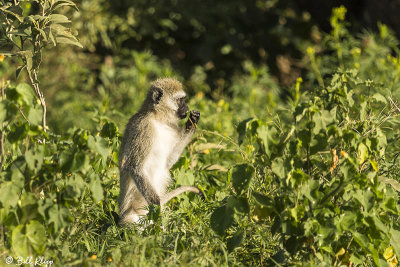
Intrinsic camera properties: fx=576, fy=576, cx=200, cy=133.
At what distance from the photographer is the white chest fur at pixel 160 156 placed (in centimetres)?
519

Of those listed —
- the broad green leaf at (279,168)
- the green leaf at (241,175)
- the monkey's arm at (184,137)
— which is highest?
the broad green leaf at (279,168)

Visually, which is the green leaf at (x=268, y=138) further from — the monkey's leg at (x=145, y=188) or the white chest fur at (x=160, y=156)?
the white chest fur at (x=160, y=156)

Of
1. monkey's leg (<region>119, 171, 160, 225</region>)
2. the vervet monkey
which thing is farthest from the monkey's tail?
monkey's leg (<region>119, 171, 160, 225</region>)

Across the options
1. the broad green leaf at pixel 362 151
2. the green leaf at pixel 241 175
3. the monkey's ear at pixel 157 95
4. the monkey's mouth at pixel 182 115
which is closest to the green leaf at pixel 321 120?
the broad green leaf at pixel 362 151

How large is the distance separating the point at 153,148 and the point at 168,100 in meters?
0.64

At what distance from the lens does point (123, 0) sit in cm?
1104

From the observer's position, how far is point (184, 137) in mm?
5457

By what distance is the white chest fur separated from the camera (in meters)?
5.19

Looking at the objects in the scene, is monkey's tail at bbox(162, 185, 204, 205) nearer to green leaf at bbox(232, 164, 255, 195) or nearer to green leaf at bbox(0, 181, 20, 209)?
green leaf at bbox(232, 164, 255, 195)

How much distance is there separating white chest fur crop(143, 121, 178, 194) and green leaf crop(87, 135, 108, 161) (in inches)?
59.4

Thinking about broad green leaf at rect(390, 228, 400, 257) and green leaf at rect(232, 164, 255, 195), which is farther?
broad green leaf at rect(390, 228, 400, 257)

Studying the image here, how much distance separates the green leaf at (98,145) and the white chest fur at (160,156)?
1.51 metres

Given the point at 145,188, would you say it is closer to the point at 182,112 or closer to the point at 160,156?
the point at 160,156

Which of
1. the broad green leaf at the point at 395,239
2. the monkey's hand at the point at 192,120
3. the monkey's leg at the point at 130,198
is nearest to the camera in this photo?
the broad green leaf at the point at 395,239
